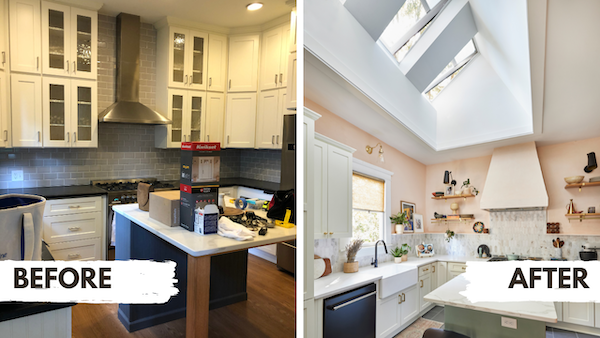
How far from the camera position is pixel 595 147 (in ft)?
2.53

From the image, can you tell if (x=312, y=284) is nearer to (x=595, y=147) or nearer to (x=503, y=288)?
(x=503, y=288)

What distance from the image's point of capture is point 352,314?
3.07ft

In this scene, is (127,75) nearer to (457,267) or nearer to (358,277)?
(358,277)

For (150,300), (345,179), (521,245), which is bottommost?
(150,300)

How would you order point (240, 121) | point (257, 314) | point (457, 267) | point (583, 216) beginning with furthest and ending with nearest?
1. point (257, 314)
2. point (240, 121)
3. point (457, 267)
4. point (583, 216)

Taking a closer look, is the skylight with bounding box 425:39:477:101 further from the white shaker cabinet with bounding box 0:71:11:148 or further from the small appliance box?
the white shaker cabinet with bounding box 0:71:11:148

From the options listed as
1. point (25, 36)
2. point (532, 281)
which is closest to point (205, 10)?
point (25, 36)

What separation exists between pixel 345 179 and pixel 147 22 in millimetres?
762

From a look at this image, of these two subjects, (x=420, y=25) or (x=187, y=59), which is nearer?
(x=420, y=25)

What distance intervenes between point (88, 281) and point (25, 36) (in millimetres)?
699

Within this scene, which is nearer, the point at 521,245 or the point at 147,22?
Result: the point at 521,245

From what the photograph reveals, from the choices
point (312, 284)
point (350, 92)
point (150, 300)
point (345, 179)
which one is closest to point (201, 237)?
point (150, 300)

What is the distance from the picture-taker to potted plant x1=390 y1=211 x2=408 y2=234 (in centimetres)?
92

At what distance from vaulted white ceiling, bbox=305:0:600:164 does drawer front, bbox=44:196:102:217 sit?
0.69 metres
